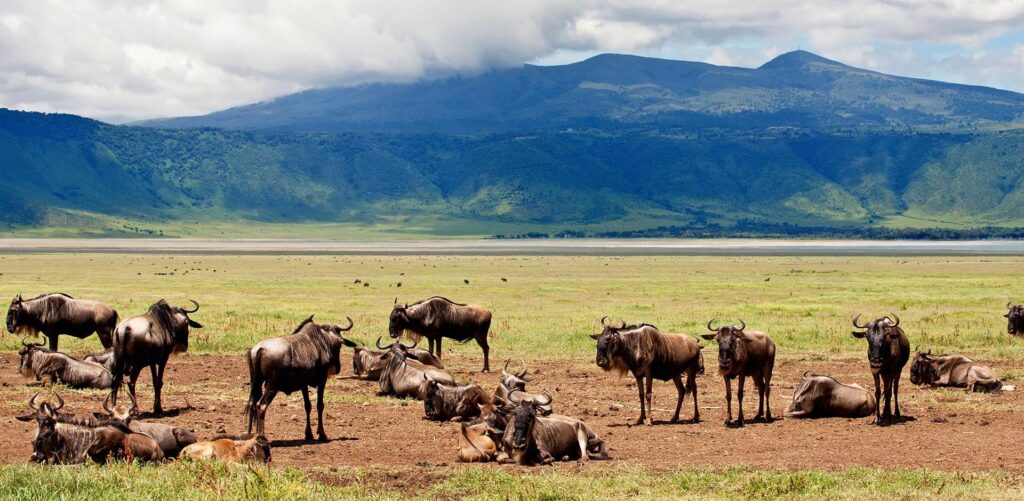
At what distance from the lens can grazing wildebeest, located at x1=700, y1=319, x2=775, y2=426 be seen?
60.0ft

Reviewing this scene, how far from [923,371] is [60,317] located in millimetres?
17101

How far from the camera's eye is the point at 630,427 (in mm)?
17984

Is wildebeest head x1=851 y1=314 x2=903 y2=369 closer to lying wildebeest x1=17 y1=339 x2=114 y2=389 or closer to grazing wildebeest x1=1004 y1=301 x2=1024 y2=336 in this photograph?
lying wildebeest x1=17 y1=339 x2=114 y2=389

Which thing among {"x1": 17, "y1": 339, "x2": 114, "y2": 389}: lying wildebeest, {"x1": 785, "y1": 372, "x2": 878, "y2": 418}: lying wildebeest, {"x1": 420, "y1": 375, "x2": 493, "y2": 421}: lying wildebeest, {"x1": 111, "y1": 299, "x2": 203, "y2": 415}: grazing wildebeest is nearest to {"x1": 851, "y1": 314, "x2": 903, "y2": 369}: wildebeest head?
{"x1": 785, "y1": 372, "x2": 878, "y2": 418}: lying wildebeest

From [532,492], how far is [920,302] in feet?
115

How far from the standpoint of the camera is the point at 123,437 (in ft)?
45.5

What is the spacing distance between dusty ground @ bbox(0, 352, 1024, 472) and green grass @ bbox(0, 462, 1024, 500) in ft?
3.63

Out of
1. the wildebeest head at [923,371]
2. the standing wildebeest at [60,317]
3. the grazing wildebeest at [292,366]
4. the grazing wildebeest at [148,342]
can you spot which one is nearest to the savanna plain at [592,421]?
the wildebeest head at [923,371]

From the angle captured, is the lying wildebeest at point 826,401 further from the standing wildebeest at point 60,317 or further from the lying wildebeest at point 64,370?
the standing wildebeest at point 60,317

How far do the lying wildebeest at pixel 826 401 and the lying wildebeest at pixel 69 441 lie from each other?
10.7 m

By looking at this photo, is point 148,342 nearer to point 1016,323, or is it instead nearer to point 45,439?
point 45,439

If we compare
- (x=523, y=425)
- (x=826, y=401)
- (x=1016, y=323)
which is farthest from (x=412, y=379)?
(x=1016, y=323)

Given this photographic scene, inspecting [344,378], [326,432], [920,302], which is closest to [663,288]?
[920,302]

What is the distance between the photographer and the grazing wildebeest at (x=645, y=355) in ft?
60.2
